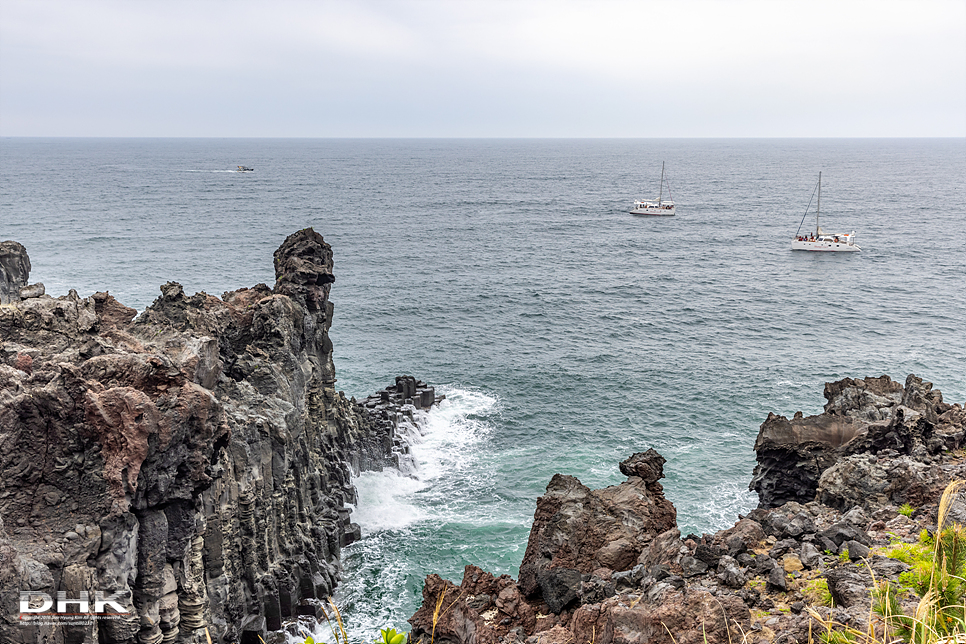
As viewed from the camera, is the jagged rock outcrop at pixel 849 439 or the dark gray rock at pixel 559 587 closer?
the dark gray rock at pixel 559 587

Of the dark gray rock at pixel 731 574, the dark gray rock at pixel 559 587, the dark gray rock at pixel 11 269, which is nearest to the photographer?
the dark gray rock at pixel 731 574

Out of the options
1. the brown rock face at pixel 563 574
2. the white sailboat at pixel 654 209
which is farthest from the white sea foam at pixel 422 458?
the white sailboat at pixel 654 209

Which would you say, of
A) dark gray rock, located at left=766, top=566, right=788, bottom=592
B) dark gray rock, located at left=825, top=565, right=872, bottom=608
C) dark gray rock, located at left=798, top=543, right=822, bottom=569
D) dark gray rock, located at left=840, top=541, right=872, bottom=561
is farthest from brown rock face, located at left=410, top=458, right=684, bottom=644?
dark gray rock, located at left=840, top=541, right=872, bottom=561

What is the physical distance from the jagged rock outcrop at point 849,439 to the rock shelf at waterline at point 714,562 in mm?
85

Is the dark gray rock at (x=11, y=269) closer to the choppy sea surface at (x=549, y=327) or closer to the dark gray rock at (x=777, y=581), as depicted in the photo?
the choppy sea surface at (x=549, y=327)

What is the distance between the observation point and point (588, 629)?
15422 mm

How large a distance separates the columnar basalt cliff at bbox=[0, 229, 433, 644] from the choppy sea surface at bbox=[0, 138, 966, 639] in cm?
739

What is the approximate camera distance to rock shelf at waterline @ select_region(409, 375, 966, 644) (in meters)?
14.0

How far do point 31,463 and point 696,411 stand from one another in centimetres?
5391

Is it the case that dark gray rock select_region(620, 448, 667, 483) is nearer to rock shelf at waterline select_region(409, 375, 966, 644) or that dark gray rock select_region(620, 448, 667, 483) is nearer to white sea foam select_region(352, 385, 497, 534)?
rock shelf at waterline select_region(409, 375, 966, 644)

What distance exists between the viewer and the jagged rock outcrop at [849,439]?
82.4ft

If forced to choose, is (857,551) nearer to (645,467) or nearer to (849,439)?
(645,467)

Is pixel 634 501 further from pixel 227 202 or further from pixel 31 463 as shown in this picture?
pixel 227 202

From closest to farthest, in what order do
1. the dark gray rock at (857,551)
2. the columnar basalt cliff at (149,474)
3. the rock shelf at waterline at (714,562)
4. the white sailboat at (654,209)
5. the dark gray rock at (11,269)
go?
the rock shelf at waterline at (714,562), the dark gray rock at (857,551), the columnar basalt cliff at (149,474), the dark gray rock at (11,269), the white sailboat at (654,209)
